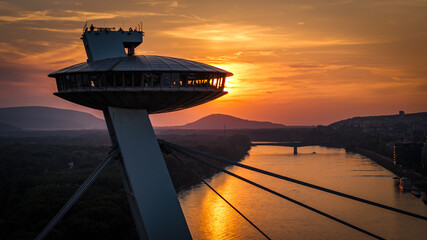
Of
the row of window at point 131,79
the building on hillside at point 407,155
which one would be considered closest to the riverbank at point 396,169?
the building on hillside at point 407,155

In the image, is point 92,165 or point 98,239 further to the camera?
point 92,165

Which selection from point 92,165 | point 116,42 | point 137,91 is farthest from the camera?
point 92,165

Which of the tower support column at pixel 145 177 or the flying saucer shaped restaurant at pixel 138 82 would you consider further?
the tower support column at pixel 145 177

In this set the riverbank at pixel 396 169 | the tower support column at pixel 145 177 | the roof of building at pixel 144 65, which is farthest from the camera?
the riverbank at pixel 396 169

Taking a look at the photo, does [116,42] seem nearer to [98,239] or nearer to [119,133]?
[119,133]

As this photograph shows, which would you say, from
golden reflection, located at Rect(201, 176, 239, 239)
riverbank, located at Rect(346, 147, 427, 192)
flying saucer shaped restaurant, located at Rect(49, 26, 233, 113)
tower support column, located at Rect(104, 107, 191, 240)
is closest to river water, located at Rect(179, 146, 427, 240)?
golden reflection, located at Rect(201, 176, 239, 239)

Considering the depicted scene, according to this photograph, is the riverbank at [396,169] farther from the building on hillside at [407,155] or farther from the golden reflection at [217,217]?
the golden reflection at [217,217]

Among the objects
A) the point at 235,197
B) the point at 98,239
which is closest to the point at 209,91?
the point at 98,239

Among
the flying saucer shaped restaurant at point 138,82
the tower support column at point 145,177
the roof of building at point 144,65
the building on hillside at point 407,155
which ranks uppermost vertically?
the roof of building at point 144,65
